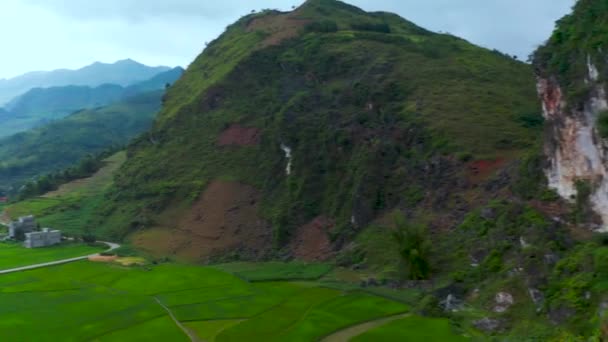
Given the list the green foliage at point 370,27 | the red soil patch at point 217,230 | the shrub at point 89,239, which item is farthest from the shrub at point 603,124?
the green foliage at point 370,27

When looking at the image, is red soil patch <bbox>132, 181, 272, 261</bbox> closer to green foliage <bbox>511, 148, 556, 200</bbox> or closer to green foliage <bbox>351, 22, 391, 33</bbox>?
green foliage <bbox>511, 148, 556, 200</bbox>

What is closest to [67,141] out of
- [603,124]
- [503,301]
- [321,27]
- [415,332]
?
[321,27]

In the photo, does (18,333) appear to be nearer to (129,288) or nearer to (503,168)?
(129,288)

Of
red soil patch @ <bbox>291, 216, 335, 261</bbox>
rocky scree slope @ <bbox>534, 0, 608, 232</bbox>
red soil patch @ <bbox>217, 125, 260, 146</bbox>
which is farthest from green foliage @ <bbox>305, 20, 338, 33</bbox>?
rocky scree slope @ <bbox>534, 0, 608, 232</bbox>

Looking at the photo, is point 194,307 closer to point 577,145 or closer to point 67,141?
point 577,145

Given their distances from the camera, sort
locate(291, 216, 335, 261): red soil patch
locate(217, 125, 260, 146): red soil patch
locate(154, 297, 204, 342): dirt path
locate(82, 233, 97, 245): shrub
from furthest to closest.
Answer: locate(217, 125, 260, 146): red soil patch, locate(82, 233, 97, 245): shrub, locate(291, 216, 335, 261): red soil patch, locate(154, 297, 204, 342): dirt path

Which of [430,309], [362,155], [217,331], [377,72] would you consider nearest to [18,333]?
[217,331]
